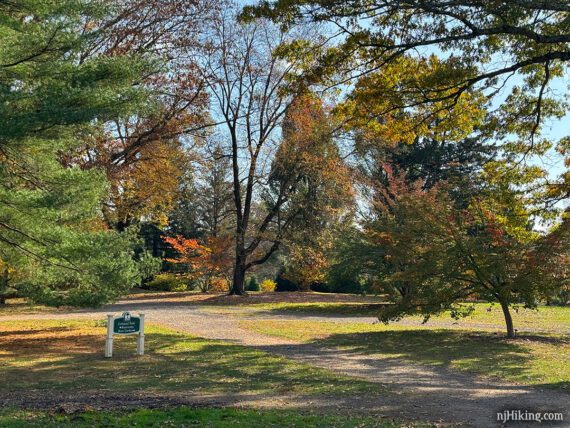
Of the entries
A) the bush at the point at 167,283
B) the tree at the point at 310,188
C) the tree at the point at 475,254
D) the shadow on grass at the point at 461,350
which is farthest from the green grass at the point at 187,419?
the bush at the point at 167,283

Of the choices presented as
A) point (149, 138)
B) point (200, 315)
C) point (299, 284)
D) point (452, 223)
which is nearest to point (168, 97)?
point (149, 138)

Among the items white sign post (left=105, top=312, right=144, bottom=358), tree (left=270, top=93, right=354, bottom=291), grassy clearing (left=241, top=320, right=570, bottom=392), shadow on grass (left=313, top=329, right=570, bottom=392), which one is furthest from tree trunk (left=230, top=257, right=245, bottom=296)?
white sign post (left=105, top=312, right=144, bottom=358)

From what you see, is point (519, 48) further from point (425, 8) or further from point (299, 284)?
point (299, 284)

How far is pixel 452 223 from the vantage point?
13.8m

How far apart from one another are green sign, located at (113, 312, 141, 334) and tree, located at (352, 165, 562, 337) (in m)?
6.25

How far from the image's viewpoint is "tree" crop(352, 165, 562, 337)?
12703mm

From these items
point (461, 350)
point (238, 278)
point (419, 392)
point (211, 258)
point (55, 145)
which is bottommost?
point (419, 392)

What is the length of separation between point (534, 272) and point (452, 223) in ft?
7.34

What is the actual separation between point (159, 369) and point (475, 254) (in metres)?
7.94

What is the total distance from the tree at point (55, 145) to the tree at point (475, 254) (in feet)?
23.5

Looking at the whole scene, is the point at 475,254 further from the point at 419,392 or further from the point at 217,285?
the point at 217,285

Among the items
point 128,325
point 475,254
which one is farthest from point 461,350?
point 128,325

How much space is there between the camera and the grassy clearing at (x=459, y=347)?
1017 cm

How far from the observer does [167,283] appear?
37.8m
